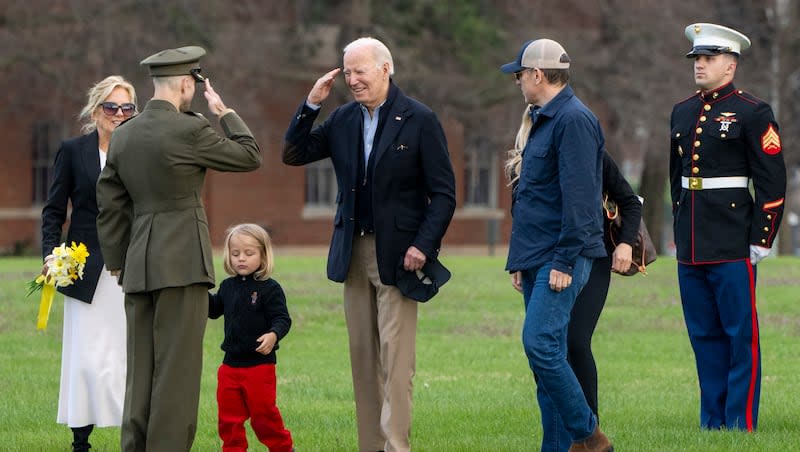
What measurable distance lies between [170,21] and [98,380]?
24.0m

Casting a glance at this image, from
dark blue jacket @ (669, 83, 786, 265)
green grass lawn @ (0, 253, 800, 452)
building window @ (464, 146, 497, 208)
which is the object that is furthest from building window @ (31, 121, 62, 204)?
dark blue jacket @ (669, 83, 786, 265)

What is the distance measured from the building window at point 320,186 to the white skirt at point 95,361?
102ft

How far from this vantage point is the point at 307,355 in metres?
13.4

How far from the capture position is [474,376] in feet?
39.0

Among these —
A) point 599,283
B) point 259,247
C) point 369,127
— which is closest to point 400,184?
point 369,127

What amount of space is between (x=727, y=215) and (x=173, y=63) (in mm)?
3516

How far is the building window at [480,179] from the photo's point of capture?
4038 cm

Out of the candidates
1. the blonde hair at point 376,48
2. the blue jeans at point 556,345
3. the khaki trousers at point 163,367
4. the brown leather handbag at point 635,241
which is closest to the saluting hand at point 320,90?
the blonde hair at point 376,48

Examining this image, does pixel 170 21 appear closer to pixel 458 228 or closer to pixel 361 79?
pixel 458 228

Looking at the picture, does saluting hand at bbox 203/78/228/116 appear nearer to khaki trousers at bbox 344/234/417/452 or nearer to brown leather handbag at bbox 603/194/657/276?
khaki trousers at bbox 344/234/417/452

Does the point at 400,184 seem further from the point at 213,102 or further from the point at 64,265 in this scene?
the point at 64,265

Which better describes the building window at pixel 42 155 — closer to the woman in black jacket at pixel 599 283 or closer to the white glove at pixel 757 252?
the white glove at pixel 757 252

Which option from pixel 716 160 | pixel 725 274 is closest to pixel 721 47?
pixel 716 160

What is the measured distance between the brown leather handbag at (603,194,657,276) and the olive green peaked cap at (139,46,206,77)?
93.3 inches
